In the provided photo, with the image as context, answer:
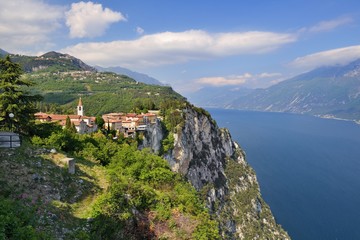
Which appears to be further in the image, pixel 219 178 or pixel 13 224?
pixel 219 178

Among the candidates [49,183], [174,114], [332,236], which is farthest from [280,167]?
[49,183]

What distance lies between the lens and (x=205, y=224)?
21.7 metres

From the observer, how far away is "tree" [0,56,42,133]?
32094mm

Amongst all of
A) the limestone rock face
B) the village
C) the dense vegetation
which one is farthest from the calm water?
the dense vegetation

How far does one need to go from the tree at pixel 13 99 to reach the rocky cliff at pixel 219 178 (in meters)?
54.2

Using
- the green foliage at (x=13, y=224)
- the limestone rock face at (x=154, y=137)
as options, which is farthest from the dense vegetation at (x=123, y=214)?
the limestone rock face at (x=154, y=137)

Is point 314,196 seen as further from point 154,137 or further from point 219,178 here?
point 154,137

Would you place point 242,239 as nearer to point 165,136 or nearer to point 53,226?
point 165,136

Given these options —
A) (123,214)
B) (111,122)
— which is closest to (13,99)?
(123,214)

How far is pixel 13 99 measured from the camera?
32.4 metres

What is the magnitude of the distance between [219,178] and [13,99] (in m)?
102

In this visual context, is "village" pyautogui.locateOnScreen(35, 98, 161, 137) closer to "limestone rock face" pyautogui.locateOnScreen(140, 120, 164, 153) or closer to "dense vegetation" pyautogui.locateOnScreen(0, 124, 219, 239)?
"limestone rock face" pyautogui.locateOnScreen(140, 120, 164, 153)

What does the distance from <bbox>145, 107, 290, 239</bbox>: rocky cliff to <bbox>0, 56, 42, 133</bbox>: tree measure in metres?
54.2

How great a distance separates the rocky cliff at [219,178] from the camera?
10200cm
